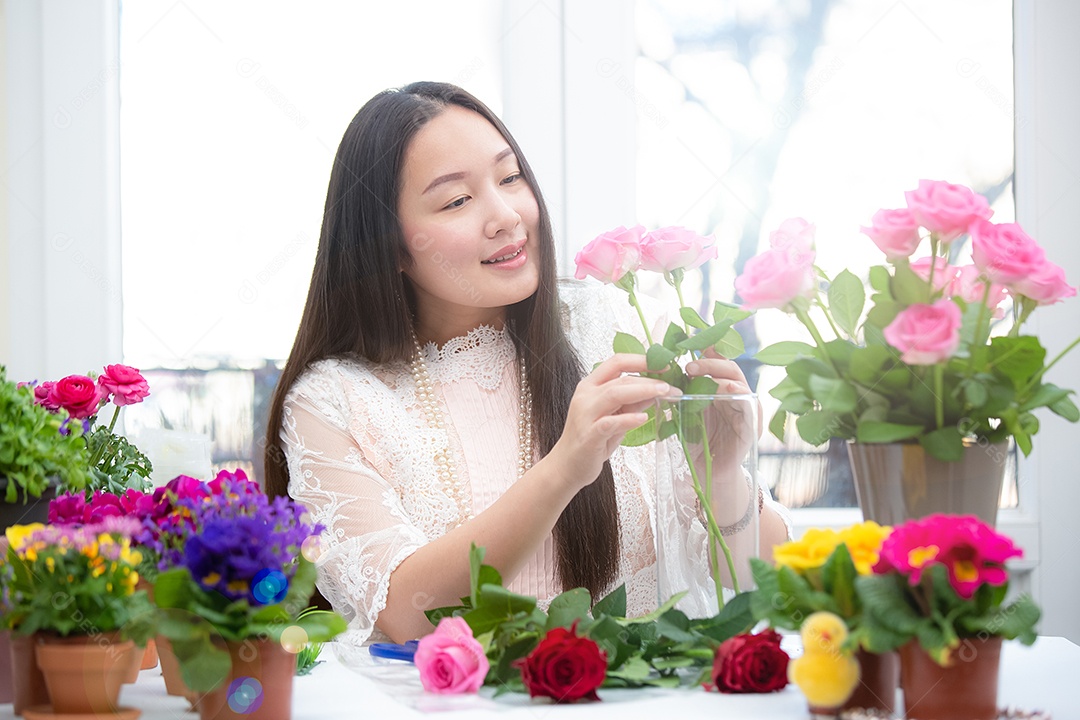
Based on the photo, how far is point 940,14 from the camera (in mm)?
2277

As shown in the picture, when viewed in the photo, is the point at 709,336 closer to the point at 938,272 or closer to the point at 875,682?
the point at 938,272

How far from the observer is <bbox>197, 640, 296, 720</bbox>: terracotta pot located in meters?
0.76

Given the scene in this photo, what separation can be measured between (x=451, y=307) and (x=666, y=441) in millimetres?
814

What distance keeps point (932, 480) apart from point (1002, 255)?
7.2 inches

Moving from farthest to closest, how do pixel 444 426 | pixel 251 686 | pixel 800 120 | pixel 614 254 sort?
pixel 800 120
pixel 444 426
pixel 614 254
pixel 251 686

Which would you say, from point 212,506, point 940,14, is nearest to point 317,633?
point 212,506

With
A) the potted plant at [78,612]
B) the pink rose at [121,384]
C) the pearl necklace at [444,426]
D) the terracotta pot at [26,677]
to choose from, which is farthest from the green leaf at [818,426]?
the pink rose at [121,384]

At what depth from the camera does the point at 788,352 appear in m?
0.85

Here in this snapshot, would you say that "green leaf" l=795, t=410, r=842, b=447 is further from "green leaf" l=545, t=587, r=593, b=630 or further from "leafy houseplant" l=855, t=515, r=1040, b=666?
"green leaf" l=545, t=587, r=593, b=630

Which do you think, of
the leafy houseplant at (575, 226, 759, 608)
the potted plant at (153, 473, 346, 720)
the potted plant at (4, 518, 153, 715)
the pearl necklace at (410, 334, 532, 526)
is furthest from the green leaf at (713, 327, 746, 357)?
the pearl necklace at (410, 334, 532, 526)

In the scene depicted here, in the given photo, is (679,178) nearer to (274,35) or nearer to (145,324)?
(274,35)

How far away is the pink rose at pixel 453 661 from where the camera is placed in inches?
32.4

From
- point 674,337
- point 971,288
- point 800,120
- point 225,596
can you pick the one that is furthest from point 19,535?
point 800,120

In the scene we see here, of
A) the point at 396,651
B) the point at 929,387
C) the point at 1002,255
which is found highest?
the point at 1002,255
